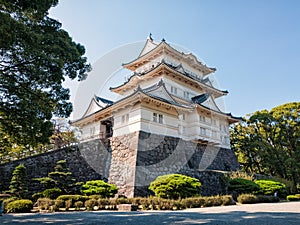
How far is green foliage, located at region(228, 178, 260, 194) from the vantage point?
1581 cm

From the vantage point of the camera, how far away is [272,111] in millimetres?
30484

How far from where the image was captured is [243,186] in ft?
52.5

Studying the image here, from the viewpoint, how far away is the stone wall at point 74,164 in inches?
586

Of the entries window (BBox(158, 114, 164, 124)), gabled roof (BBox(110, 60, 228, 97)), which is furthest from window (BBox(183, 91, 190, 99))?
window (BBox(158, 114, 164, 124))

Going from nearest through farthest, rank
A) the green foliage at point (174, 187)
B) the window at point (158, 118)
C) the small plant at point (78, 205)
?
the small plant at point (78, 205) → the green foliage at point (174, 187) → the window at point (158, 118)

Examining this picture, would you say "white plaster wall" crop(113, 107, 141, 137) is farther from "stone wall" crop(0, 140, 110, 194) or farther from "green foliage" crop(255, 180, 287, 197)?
"green foliage" crop(255, 180, 287, 197)

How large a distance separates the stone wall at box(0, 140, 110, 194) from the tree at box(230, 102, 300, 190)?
64.7 ft

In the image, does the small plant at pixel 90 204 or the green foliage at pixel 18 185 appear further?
the green foliage at pixel 18 185

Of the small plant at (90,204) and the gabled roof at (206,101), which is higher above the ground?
the gabled roof at (206,101)

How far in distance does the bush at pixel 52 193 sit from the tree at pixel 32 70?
5.35 metres

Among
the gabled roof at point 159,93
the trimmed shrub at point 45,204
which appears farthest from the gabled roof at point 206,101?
the trimmed shrub at point 45,204

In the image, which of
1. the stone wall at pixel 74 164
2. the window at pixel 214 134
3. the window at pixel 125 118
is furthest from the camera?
the window at pixel 214 134

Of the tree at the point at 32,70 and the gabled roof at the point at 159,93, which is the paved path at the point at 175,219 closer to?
the tree at the point at 32,70

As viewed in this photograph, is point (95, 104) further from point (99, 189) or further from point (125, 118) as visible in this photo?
point (99, 189)
